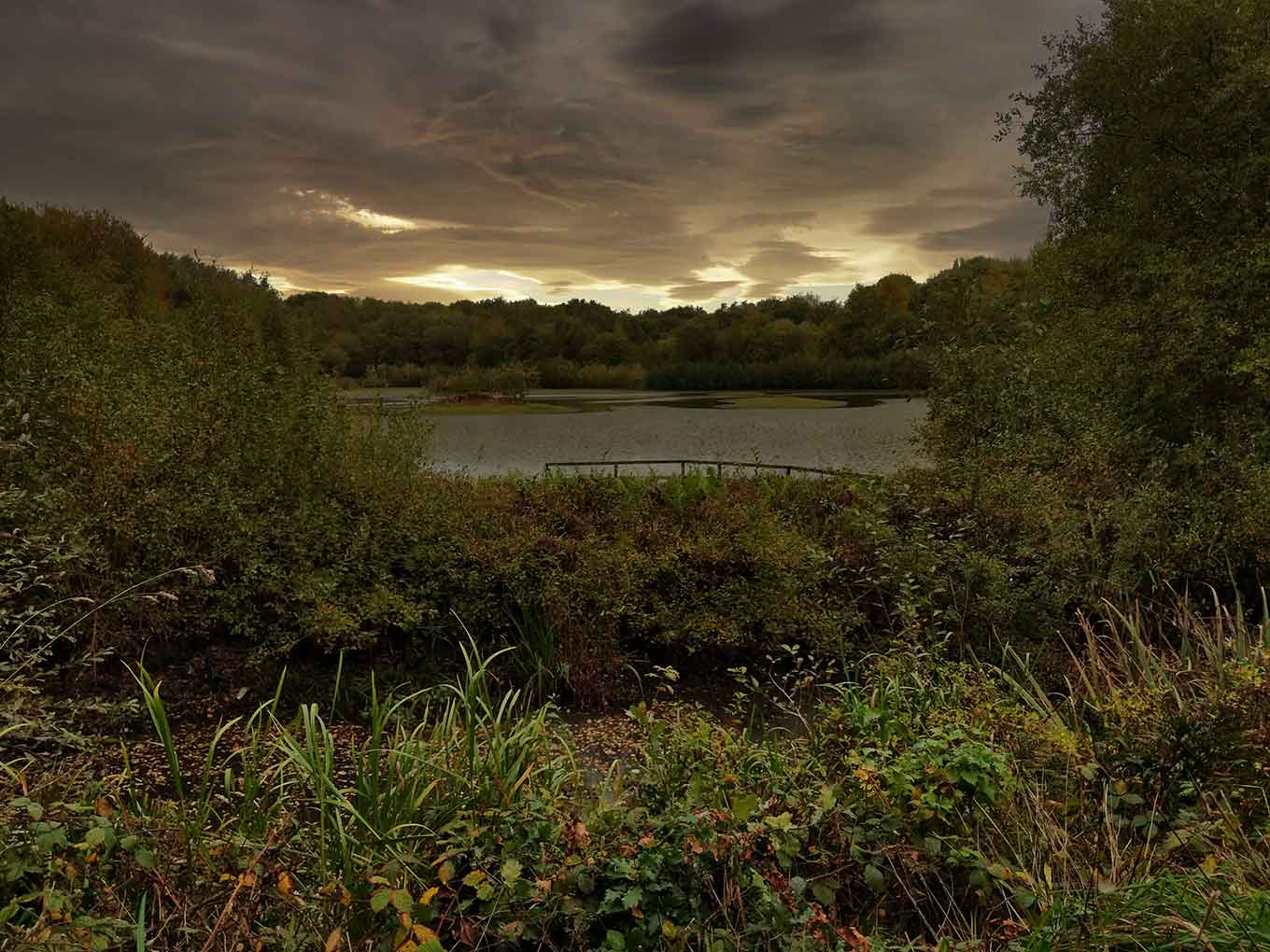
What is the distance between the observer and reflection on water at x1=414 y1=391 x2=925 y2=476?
42.7 feet

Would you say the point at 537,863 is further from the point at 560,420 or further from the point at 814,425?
the point at 560,420

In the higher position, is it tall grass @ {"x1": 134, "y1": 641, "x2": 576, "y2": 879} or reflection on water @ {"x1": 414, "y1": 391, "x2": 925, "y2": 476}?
reflection on water @ {"x1": 414, "y1": 391, "x2": 925, "y2": 476}

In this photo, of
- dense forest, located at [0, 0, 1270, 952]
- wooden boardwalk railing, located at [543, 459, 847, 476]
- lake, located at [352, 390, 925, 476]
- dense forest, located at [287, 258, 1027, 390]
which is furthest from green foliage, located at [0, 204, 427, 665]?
dense forest, located at [287, 258, 1027, 390]

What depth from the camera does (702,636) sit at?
7660mm

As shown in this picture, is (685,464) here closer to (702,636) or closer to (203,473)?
(702,636)

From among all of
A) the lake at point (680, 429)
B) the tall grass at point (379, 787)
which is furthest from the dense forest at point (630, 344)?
the tall grass at point (379, 787)

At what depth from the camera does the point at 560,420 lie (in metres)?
24.1

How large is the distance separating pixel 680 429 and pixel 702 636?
13164mm

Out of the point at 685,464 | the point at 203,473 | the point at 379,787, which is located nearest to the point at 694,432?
the point at 685,464

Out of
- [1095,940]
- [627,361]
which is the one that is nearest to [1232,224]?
[1095,940]

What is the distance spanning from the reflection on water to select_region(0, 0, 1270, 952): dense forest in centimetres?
181

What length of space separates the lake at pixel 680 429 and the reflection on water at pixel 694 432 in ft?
0.10

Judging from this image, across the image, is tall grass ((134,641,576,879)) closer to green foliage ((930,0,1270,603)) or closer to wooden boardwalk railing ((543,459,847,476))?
green foliage ((930,0,1270,603))

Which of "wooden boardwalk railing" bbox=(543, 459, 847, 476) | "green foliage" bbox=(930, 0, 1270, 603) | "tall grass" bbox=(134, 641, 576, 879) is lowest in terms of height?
"tall grass" bbox=(134, 641, 576, 879)
